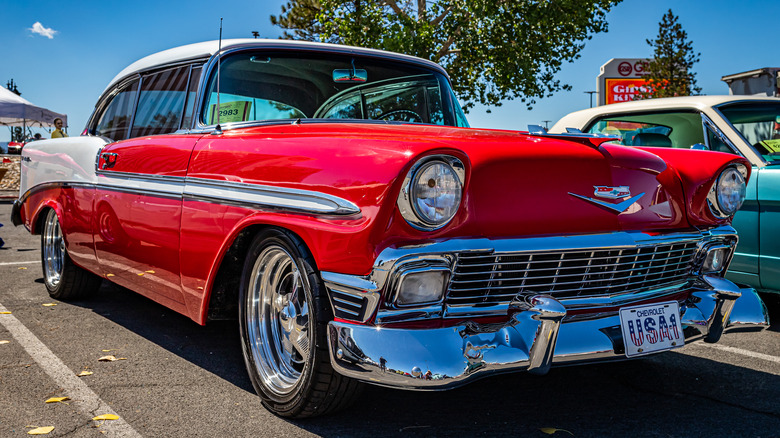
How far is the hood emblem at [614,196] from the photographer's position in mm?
2584

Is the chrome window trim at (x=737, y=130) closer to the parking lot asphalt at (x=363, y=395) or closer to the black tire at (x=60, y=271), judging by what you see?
the parking lot asphalt at (x=363, y=395)

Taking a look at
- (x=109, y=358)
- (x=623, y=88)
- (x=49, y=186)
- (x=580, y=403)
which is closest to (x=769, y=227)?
(x=580, y=403)

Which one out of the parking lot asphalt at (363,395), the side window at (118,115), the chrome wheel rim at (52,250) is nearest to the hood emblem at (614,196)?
the parking lot asphalt at (363,395)

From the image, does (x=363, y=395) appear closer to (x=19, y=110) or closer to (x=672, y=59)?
(x=19, y=110)

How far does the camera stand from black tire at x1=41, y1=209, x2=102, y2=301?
490cm

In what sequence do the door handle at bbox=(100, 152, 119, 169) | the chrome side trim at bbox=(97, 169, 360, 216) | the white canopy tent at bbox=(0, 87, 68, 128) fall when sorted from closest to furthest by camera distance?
the chrome side trim at bbox=(97, 169, 360, 216) → the door handle at bbox=(100, 152, 119, 169) → the white canopy tent at bbox=(0, 87, 68, 128)

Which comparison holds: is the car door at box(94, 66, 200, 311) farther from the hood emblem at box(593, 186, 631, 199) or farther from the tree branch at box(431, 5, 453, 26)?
the tree branch at box(431, 5, 453, 26)

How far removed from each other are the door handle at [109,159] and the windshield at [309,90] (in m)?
0.79

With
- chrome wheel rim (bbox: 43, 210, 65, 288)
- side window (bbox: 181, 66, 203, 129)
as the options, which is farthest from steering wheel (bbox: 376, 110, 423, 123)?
chrome wheel rim (bbox: 43, 210, 65, 288)

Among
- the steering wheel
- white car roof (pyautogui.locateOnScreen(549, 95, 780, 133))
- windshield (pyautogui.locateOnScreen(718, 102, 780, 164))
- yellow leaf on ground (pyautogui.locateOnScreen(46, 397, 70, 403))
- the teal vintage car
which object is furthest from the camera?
white car roof (pyautogui.locateOnScreen(549, 95, 780, 133))

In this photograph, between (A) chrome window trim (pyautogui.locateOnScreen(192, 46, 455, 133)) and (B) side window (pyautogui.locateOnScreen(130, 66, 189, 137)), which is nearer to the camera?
(A) chrome window trim (pyautogui.locateOnScreen(192, 46, 455, 133))

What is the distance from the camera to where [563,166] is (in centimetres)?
254

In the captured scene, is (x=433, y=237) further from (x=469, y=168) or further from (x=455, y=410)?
(x=455, y=410)

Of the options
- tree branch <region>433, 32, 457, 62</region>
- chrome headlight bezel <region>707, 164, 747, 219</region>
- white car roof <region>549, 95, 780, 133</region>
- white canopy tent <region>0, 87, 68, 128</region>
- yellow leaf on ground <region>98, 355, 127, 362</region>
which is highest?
tree branch <region>433, 32, 457, 62</region>
